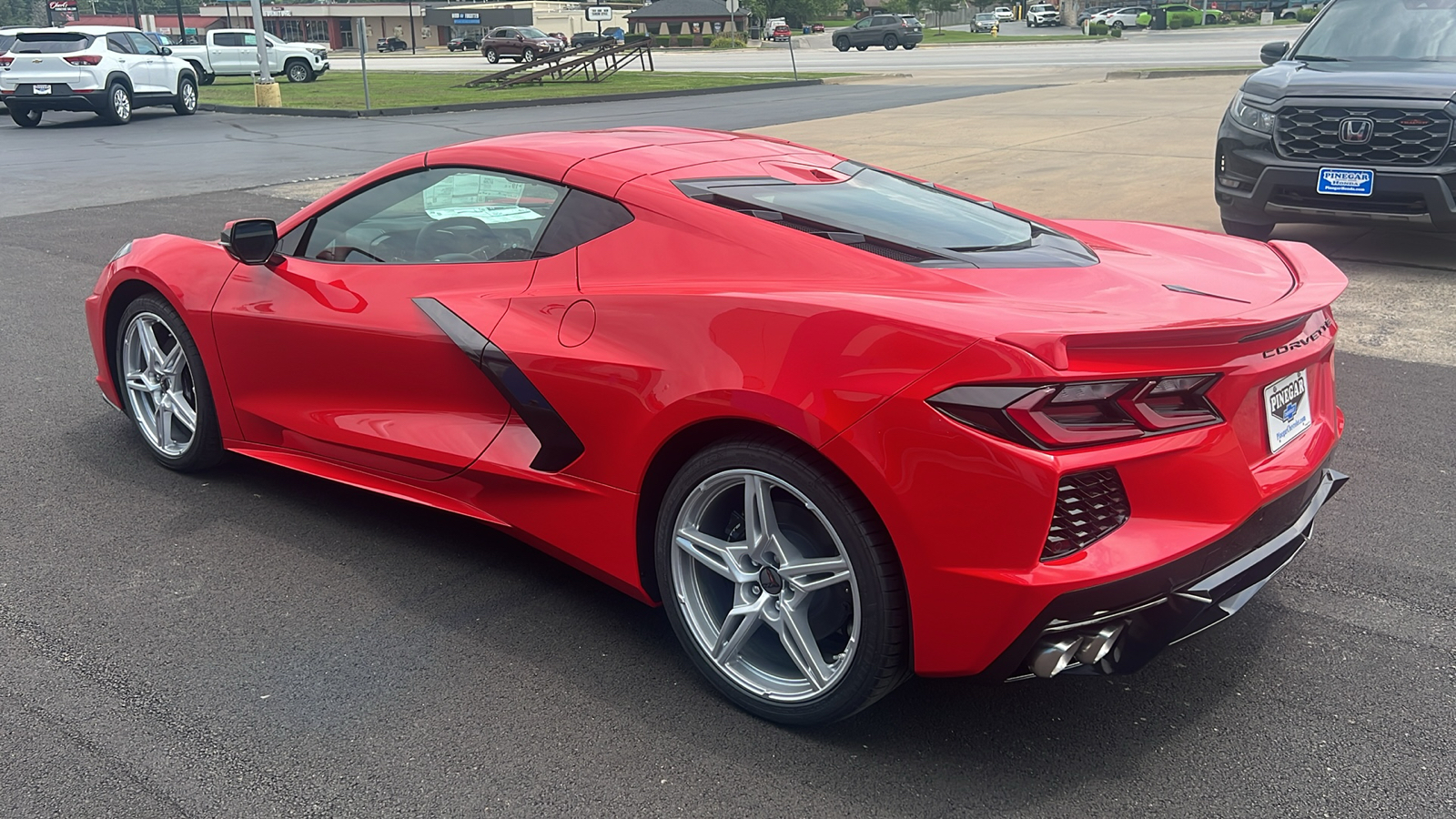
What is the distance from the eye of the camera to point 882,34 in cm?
5559

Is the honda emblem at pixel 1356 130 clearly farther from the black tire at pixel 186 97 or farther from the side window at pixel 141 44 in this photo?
the side window at pixel 141 44

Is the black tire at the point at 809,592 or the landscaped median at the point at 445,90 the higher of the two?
the landscaped median at the point at 445,90

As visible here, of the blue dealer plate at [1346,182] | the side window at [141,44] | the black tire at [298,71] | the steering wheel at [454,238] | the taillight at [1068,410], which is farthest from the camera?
the black tire at [298,71]

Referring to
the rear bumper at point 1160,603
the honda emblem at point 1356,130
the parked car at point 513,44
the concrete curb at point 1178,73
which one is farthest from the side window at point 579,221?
the parked car at point 513,44

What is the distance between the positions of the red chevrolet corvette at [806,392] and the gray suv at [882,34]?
178 ft

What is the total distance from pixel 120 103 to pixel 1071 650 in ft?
75.7

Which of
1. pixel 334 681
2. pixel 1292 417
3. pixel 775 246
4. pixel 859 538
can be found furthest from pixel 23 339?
pixel 1292 417

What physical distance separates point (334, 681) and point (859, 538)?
4.85ft

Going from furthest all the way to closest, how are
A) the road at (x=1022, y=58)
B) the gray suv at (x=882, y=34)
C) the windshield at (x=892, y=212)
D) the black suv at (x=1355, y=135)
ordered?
the gray suv at (x=882, y=34) → the road at (x=1022, y=58) → the black suv at (x=1355, y=135) → the windshield at (x=892, y=212)

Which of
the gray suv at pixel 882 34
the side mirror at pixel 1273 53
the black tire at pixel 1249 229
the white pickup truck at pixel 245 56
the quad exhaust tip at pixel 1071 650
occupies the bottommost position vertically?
the quad exhaust tip at pixel 1071 650

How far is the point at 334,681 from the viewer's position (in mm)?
3078

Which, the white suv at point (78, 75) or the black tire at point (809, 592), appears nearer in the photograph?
the black tire at point (809, 592)

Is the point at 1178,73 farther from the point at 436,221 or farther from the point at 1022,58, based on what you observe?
the point at 436,221

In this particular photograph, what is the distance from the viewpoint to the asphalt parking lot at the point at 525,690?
262 cm
